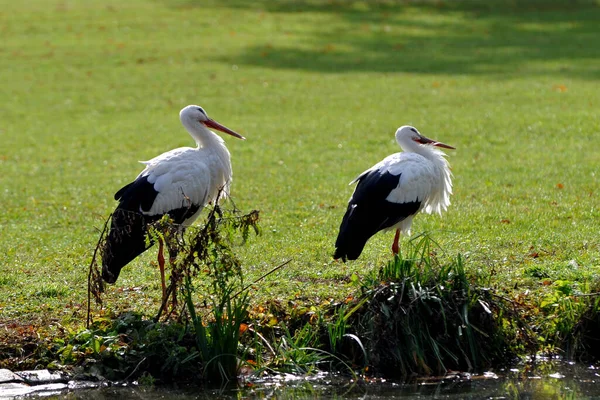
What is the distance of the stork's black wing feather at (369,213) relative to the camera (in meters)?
8.65

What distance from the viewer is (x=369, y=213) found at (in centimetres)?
884

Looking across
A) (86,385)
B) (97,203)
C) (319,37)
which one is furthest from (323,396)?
(319,37)

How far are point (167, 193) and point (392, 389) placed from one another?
113 inches

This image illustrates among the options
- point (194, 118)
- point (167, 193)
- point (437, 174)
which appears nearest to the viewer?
point (167, 193)

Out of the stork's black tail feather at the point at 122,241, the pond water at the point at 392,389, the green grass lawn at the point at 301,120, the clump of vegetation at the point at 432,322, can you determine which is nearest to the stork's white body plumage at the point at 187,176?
the stork's black tail feather at the point at 122,241

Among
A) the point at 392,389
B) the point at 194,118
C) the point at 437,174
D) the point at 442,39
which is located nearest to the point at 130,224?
the point at 194,118

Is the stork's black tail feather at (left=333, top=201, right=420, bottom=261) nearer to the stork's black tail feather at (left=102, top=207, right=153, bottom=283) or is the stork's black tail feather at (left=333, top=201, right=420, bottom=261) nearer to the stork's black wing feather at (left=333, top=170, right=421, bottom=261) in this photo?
the stork's black wing feather at (left=333, top=170, right=421, bottom=261)

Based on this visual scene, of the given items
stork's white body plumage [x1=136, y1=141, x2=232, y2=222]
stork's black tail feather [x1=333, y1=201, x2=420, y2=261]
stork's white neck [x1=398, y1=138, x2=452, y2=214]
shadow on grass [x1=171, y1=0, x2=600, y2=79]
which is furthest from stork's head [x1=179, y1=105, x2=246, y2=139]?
shadow on grass [x1=171, y1=0, x2=600, y2=79]

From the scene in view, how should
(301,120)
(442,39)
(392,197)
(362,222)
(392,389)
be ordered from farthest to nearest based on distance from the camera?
(442,39) < (301,120) < (392,197) < (362,222) < (392,389)

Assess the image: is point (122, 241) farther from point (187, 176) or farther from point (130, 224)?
point (187, 176)

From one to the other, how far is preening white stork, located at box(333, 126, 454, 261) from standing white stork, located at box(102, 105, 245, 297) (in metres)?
1.22

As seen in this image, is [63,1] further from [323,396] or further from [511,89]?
[323,396]

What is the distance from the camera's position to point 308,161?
14938mm

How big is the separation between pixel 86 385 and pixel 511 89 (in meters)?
14.2
